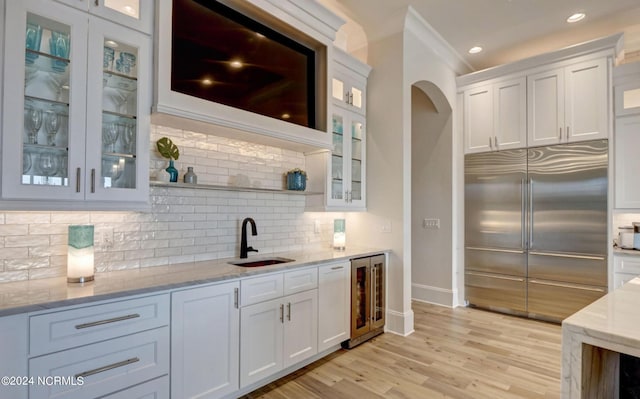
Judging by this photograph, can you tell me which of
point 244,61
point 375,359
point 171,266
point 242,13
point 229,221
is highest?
point 242,13

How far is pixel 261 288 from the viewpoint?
2336 mm

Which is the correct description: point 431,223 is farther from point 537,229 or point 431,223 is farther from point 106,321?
point 106,321

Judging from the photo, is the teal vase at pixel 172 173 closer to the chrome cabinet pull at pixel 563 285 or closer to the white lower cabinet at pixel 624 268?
the chrome cabinet pull at pixel 563 285

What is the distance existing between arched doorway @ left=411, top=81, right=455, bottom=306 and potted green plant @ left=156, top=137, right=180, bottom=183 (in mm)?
3285

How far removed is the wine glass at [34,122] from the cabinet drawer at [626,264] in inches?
205

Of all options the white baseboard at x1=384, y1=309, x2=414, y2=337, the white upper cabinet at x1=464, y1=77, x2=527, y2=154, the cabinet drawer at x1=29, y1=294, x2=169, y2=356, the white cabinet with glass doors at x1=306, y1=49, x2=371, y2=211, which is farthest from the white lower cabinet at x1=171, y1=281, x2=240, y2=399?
the white upper cabinet at x1=464, y1=77, x2=527, y2=154

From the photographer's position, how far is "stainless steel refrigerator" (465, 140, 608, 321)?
362cm

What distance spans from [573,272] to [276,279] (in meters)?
3.50

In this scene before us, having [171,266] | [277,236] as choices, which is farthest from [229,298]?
[277,236]

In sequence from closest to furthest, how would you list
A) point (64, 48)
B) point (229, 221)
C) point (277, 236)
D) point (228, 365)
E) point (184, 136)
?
point (64, 48) < point (228, 365) < point (184, 136) < point (229, 221) < point (277, 236)

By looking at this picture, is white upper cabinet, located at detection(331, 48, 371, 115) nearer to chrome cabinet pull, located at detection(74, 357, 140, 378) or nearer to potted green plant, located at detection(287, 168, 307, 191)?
potted green plant, located at detection(287, 168, 307, 191)

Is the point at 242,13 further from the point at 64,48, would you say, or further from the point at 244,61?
the point at 64,48

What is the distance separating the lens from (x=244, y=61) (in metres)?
2.63

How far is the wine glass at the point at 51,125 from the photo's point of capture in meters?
1.73
